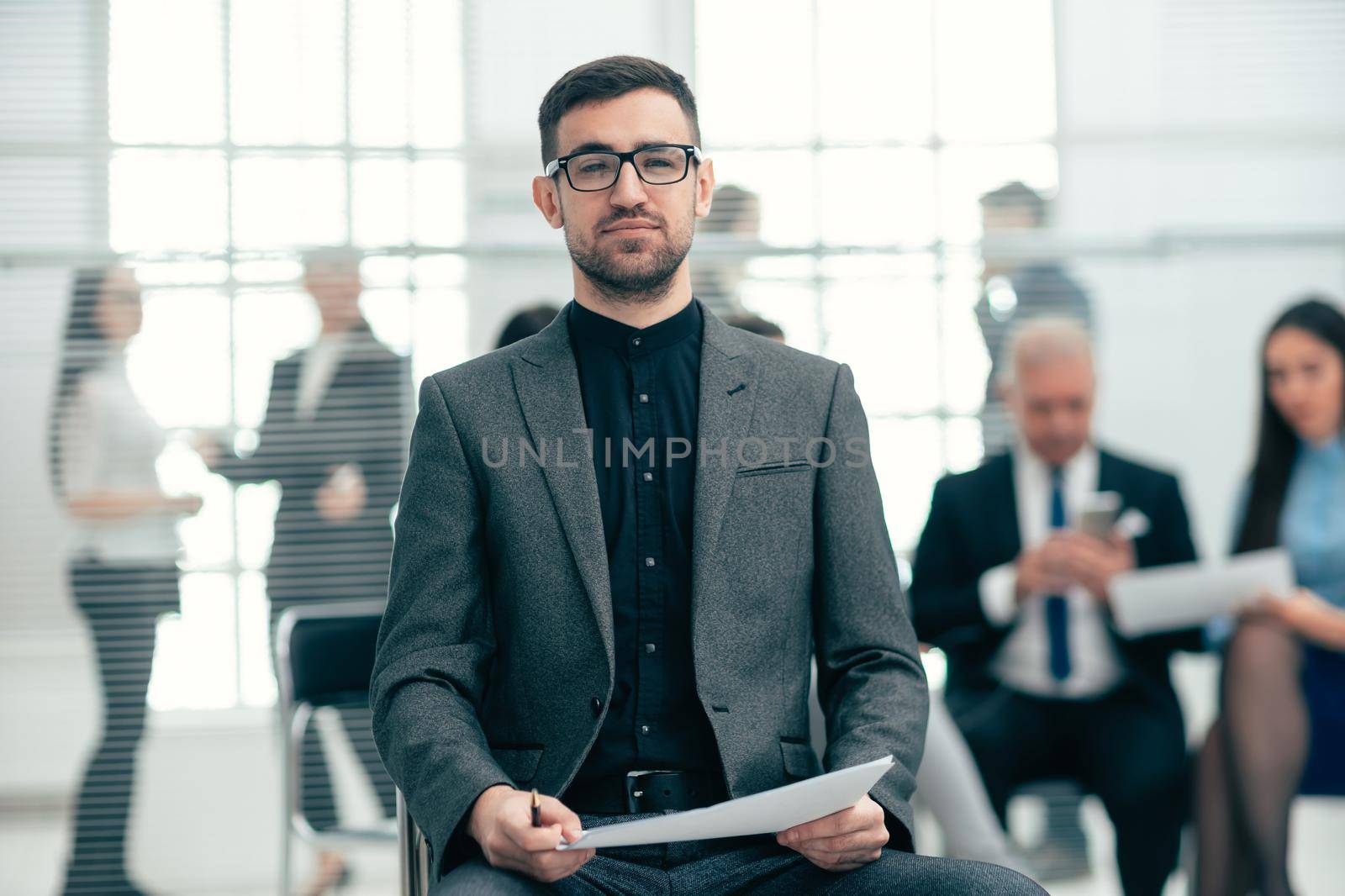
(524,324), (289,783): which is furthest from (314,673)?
(524,324)

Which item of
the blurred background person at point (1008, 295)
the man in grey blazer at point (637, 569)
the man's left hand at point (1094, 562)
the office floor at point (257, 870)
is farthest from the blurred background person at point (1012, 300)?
the man in grey blazer at point (637, 569)

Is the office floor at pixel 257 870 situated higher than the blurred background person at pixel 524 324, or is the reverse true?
the blurred background person at pixel 524 324

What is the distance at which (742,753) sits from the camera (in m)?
1.43

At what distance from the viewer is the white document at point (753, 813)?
1174 mm

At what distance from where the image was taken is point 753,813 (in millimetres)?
1200

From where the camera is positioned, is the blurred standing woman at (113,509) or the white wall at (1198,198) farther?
the white wall at (1198,198)

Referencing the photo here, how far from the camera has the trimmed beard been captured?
1.52 meters

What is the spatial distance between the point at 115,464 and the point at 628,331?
7.70 feet

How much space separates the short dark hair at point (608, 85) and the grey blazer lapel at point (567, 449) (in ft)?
0.81

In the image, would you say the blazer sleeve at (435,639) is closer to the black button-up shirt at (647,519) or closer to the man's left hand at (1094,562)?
the black button-up shirt at (647,519)

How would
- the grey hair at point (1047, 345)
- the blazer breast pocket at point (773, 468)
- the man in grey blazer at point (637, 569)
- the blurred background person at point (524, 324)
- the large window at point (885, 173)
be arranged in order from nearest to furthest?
the man in grey blazer at point (637, 569)
the blazer breast pocket at point (773, 468)
the blurred background person at point (524, 324)
the grey hair at point (1047, 345)
the large window at point (885, 173)

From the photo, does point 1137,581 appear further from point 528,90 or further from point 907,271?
point 528,90

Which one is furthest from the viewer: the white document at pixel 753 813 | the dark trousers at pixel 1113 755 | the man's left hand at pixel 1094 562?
the man's left hand at pixel 1094 562

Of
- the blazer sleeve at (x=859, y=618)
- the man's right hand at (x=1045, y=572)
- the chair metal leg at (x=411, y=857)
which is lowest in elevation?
the chair metal leg at (x=411, y=857)
